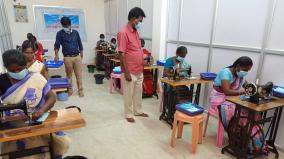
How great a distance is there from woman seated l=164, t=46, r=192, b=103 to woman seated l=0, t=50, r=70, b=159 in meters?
1.99

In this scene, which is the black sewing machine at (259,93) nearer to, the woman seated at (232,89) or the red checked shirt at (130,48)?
the woman seated at (232,89)

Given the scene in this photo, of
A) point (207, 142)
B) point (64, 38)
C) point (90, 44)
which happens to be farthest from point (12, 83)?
point (90, 44)

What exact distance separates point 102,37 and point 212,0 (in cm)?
525

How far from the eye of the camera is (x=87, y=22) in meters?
8.28

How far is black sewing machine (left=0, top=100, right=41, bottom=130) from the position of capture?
142cm

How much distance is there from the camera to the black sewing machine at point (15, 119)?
4.64 feet

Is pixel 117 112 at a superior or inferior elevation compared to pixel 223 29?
inferior

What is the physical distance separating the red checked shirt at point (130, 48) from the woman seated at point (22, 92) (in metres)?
1.57

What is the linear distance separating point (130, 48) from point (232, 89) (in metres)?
1.57

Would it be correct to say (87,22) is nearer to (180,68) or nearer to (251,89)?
(180,68)

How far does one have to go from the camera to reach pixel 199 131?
2.65 meters

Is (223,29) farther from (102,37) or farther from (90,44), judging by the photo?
(90,44)

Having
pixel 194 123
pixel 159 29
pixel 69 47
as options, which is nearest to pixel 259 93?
pixel 194 123

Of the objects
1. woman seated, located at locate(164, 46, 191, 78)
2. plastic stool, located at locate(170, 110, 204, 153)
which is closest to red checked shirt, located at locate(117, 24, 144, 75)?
woman seated, located at locate(164, 46, 191, 78)
